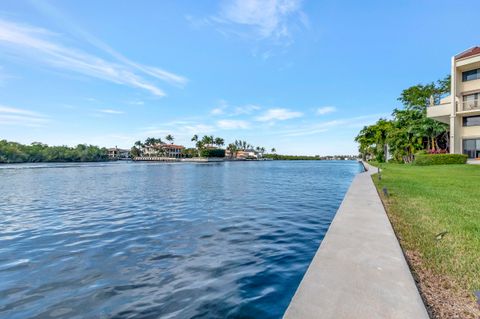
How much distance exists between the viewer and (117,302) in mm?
4078

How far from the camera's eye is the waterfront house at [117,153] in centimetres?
18319

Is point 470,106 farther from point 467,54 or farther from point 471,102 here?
point 467,54

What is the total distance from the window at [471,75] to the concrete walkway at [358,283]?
37.5 m

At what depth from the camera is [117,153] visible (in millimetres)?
189000

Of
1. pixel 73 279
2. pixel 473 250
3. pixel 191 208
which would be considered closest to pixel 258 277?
pixel 73 279

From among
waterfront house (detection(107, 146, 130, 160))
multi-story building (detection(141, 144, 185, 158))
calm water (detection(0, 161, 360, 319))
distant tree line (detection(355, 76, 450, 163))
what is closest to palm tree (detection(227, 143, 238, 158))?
multi-story building (detection(141, 144, 185, 158))

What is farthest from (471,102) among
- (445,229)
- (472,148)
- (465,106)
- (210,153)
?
(210,153)

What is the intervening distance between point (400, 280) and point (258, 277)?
2.33 meters

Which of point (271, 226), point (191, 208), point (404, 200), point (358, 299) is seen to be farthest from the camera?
point (191, 208)

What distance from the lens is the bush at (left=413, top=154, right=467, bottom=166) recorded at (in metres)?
29.3

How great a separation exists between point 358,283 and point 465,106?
39090mm

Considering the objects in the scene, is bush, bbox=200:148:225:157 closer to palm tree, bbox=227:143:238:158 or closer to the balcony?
palm tree, bbox=227:143:238:158

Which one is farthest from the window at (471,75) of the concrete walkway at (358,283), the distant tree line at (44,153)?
the distant tree line at (44,153)

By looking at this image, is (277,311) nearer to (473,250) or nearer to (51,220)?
(473,250)
